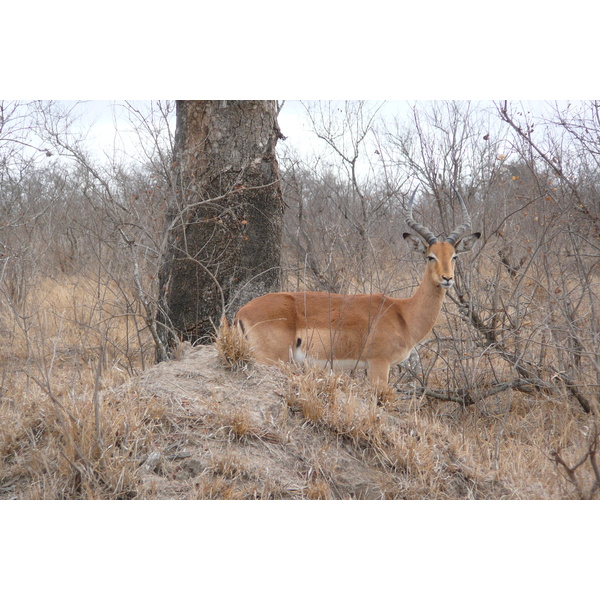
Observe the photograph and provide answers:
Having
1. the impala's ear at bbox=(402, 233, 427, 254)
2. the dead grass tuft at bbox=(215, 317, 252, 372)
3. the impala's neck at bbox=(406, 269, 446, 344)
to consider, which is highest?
the impala's ear at bbox=(402, 233, 427, 254)

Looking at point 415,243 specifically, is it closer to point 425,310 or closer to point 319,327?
point 425,310

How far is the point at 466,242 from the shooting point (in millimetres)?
5484

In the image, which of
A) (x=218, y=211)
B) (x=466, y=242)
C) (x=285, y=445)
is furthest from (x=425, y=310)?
(x=218, y=211)

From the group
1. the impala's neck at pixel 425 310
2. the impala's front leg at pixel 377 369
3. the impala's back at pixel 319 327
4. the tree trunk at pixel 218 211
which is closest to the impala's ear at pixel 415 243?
the impala's neck at pixel 425 310

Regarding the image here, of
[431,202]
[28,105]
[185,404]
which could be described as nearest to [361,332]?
[185,404]

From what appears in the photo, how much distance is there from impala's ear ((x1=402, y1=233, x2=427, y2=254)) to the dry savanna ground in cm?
148

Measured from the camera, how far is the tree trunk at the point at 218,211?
21.2ft

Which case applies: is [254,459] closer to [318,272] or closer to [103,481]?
[103,481]

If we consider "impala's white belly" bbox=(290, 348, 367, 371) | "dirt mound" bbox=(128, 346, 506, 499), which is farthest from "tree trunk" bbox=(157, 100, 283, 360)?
"dirt mound" bbox=(128, 346, 506, 499)

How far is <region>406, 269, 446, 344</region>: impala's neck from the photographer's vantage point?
225 inches

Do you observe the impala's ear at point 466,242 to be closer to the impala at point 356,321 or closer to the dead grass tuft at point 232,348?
the impala at point 356,321

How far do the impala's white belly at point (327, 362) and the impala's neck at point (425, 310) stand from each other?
61cm

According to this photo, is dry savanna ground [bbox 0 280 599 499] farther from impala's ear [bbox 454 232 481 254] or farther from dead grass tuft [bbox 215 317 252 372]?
impala's ear [bbox 454 232 481 254]

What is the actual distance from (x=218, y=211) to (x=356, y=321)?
2.05 m
